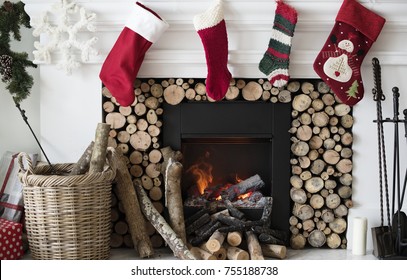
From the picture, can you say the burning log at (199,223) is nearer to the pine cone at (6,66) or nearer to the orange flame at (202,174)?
the orange flame at (202,174)

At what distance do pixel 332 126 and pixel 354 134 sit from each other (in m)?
0.13

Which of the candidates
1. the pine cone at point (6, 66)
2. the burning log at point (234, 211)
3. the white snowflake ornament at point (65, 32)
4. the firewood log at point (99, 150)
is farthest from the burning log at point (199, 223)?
the pine cone at point (6, 66)

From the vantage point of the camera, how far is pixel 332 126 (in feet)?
10.6

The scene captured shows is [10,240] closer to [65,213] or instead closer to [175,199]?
[65,213]

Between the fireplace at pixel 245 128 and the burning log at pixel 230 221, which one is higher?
the fireplace at pixel 245 128

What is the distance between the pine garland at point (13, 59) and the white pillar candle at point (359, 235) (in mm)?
1849

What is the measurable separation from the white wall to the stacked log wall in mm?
60

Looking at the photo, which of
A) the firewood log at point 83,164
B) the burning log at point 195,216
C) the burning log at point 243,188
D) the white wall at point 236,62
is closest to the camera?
the firewood log at point 83,164

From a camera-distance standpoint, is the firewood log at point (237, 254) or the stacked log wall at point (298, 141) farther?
the stacked log wall at point (298, 141)

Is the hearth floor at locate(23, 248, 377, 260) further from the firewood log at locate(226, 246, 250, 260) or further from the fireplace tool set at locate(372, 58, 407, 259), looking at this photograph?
the firewood log at locate(226, 246, 250, 260)

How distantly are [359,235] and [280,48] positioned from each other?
105cm

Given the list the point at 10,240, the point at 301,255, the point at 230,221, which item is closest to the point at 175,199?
the point at 230,221

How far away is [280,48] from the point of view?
3.10 metres

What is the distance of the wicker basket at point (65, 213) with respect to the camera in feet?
9.21
